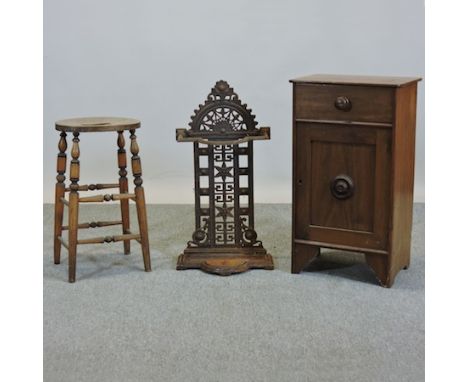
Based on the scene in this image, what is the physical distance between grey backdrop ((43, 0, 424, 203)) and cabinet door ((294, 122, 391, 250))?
5.25ft

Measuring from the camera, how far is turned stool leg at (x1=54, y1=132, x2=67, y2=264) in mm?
3957

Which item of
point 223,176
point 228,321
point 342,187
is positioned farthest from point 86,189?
point 342,187

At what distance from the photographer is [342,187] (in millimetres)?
3740

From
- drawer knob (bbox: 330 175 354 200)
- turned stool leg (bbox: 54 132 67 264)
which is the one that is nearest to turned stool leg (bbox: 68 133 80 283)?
turned stool leg (bbox: 54 132 67 264)

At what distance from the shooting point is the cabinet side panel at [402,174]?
3.63m

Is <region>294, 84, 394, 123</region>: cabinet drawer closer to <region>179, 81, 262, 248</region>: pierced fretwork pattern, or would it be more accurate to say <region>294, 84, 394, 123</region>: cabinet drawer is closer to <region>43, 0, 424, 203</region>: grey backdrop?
<region>179, 81, 262, 248</region>: pierced fretwork pattern

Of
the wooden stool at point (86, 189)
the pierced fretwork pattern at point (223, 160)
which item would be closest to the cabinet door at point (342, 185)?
the pierced fretwork pattern at point (223, 160)

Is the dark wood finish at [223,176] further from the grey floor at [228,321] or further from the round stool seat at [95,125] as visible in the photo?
the round stool seat at [95,125]

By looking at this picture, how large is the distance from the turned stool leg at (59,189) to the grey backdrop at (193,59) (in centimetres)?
147

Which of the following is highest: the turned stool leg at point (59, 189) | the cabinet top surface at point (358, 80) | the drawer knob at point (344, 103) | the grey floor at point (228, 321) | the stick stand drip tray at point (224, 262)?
the cabinet top surface at point (358, 80)

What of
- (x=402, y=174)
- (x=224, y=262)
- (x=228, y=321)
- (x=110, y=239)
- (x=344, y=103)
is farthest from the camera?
(x=224, y=262)

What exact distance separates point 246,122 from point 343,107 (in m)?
0.53

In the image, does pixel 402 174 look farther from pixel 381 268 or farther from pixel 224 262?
pixel 224 262

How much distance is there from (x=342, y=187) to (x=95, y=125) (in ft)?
3.59
